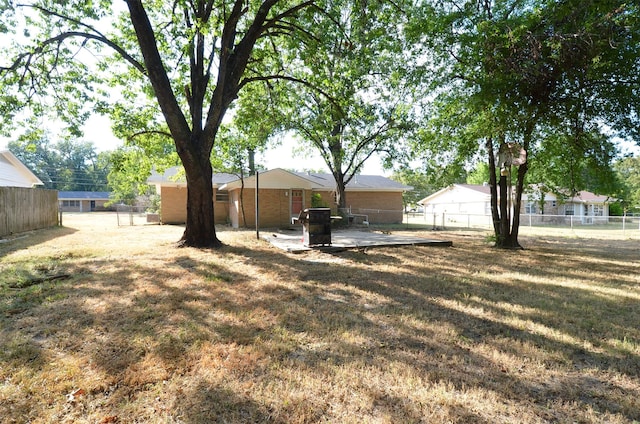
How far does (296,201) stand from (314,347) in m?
15.4

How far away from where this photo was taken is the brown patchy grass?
2260 millimetres

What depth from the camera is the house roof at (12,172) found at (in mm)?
20472

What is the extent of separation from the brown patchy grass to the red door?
39.1ft

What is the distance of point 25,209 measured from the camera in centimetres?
1322

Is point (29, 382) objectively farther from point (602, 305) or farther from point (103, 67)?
point (103, 67)

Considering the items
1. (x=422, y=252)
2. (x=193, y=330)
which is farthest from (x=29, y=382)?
(x=422, y=252)

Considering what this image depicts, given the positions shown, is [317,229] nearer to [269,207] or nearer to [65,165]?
[269,207]

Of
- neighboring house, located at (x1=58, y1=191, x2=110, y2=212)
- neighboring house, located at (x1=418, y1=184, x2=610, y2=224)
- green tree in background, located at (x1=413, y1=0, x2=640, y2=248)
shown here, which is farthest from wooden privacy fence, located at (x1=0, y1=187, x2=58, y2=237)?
neighboring house, located at (x1=58, y1=191, x2=110, y2=212)

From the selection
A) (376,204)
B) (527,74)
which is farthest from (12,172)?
(527,74)

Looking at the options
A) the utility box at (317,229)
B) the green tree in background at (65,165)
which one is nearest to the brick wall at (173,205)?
the utility box at (317,229)

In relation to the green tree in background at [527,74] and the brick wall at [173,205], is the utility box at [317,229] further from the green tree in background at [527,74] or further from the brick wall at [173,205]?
the brick wall at [173,205]

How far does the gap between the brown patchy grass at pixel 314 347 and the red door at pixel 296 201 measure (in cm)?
1192

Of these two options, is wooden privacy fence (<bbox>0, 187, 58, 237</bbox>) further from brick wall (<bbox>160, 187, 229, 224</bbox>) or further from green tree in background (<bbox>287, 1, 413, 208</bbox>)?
green tree in background (<bbox>287, 1, 413, 208</bbox>)

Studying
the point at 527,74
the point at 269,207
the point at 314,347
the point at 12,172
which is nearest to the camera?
the point at 314,347
